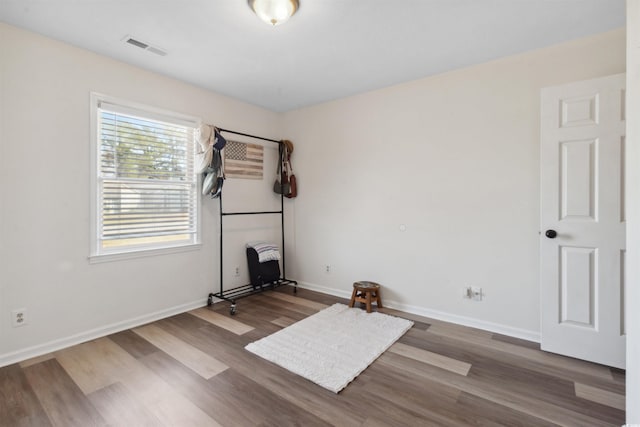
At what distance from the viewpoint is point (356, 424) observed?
1613mm

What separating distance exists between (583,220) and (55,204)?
4179mm

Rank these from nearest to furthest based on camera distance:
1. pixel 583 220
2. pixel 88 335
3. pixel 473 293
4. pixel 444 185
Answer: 1. pixel 583 220
2. pixel 88 335
3. pixel 473 293
4. pixel 444 185

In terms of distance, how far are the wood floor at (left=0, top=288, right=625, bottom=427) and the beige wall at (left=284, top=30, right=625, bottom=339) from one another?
0.56 m

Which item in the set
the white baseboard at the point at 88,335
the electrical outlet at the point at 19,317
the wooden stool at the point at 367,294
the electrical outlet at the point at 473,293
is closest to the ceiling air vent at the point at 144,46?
the electrical outlet at the point at 19,317

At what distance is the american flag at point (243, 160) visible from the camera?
3723 mm

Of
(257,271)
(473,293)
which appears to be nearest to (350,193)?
(257,271)

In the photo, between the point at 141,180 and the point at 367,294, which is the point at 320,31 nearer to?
the point at 141,180

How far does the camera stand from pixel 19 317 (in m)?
2.26

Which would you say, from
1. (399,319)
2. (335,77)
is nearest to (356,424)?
(399,319)

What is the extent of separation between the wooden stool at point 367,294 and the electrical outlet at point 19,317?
2854 millimetres

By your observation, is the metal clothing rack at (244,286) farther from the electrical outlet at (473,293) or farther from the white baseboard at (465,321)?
the electrical outlet at (473,293)

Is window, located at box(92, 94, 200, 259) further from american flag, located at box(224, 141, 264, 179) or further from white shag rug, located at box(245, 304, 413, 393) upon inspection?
white shag rug, located at box(245, 304, 413, 393)

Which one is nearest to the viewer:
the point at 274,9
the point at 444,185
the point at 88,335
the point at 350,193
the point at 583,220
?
the point at 274,9

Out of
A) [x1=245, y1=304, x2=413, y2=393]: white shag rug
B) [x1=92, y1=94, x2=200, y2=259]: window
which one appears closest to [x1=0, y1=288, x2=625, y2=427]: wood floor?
[x1=245, y1=304, x2=413, y2=393]: white shag rug
